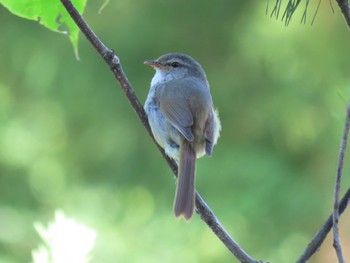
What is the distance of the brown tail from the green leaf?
1.96ft

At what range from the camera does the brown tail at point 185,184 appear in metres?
1.92

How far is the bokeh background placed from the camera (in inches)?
182

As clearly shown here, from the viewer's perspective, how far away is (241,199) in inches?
185

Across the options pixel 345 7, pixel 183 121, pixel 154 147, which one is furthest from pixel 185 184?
pixel 154 147

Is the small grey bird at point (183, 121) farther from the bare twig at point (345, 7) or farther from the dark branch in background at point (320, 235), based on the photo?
the bare twig at point (345, 7)

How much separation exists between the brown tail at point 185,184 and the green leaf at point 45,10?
598mm

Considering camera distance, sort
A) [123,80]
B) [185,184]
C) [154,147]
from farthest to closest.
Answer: [154,147]
[185,184]
[123,80]

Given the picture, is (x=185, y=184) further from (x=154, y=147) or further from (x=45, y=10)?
(x=154, y=147)

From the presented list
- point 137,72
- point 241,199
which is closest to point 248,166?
point 241,199

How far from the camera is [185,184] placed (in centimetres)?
209

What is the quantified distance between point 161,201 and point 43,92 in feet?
4.69

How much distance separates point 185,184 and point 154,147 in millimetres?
3140

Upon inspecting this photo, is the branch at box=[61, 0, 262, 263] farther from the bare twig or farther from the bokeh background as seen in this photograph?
the bokeh background

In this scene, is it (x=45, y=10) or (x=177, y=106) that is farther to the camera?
(x=177, y=106)
